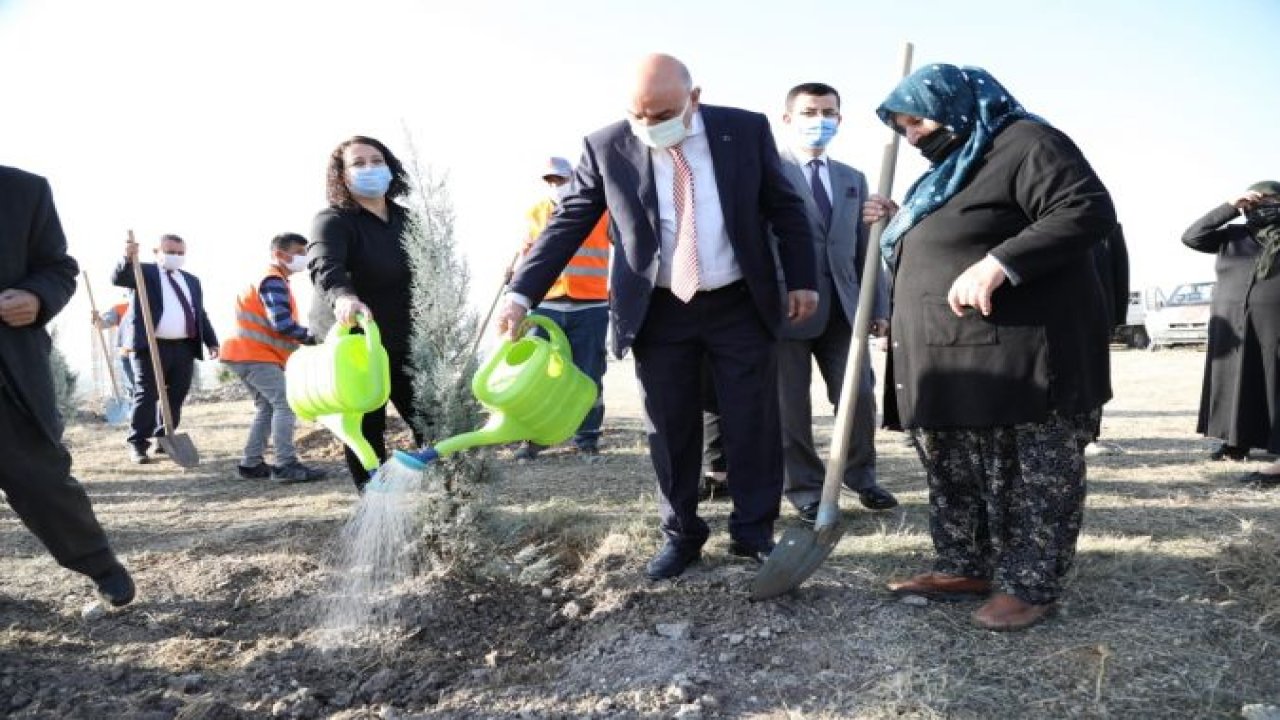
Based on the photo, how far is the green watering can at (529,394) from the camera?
8.44 feet

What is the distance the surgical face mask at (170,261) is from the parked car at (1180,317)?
19.4 m

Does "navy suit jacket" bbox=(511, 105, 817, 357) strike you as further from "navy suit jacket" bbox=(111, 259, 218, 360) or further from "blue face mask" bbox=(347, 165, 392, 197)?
"navy suit jacket" bbox=(111, 259, 218, 360)

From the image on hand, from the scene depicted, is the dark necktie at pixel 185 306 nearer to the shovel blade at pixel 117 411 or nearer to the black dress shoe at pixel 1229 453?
the shovel blade at pixel 117 411

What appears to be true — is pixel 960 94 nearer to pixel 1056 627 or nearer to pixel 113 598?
pixel 1056 627

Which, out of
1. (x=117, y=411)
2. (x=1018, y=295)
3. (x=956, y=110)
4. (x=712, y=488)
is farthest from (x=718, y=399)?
(x=117, y=411)

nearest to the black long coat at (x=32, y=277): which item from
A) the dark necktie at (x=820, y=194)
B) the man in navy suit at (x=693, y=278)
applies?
the man in navy suit at (x=693, y=278)

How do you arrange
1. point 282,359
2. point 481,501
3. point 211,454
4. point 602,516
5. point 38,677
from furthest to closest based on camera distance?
1. point 211,454
2. point 282,359
3. point 602,516
4. point 481,501
5. point 38,677

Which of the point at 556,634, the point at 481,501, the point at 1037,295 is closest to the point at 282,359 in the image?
the point at 481,501

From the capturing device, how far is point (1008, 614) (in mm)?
2438

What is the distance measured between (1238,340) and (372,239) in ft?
16.6

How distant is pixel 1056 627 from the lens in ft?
8.04

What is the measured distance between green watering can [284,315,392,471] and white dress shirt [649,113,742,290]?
1049mm

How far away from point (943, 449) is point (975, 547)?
14.6 inches

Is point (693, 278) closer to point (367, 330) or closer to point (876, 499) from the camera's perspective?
A: point (367, 330)
